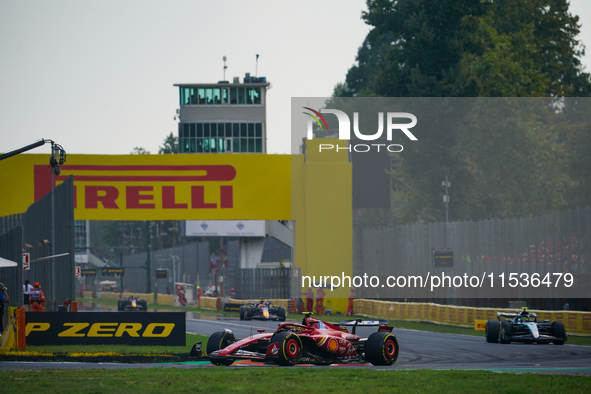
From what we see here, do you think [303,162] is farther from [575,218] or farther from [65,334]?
[65,334]

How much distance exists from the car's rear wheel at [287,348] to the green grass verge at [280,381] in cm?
54

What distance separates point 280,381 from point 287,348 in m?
3.03

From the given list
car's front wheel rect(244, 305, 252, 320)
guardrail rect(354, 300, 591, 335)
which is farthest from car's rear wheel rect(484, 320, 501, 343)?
car's front wheel rect(244, 305, 252, 320)

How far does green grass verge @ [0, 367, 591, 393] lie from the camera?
14031 mm

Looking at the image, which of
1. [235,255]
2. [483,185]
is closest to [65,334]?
[483,185]

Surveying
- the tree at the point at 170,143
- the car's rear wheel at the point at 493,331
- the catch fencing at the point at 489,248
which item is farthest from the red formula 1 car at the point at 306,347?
the tree at the point at 170,143

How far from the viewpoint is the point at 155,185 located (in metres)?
39.0

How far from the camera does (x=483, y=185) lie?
66188 millimetres

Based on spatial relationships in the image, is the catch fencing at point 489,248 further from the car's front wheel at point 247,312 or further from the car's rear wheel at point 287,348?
the car's rear wheel at point 287,348

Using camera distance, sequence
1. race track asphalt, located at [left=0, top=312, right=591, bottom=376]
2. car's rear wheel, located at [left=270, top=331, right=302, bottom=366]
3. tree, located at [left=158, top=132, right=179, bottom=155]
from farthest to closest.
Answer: tree, located at [left=158, top=132, right=179, bottom=155], race track asphalt, located at [left=0, top=312, right=591, bottom=376], car's rear wheel, located at [left=270, top=331, right=302, bottom=366]

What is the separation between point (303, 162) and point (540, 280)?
10905mm

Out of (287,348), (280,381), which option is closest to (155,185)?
(287,348)

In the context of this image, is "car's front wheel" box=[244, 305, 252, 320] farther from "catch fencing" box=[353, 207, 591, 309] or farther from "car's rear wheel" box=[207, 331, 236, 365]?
"car's rear wheel" box=[207, 331, 236, 365]

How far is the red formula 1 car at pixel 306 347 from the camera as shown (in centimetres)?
1842
